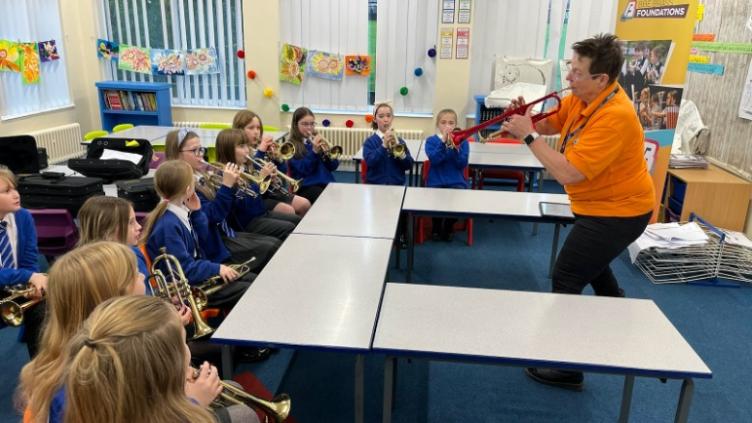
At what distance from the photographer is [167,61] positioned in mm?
6988

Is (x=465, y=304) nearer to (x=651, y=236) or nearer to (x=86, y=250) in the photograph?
(x=86, y=250)

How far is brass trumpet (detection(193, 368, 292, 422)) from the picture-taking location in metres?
1.75

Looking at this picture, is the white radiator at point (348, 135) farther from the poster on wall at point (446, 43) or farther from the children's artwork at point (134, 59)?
the poster on wall at point (446, 43)

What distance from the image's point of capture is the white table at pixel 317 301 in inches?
76.6

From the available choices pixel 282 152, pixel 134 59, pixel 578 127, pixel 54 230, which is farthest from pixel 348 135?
pixel 578 127

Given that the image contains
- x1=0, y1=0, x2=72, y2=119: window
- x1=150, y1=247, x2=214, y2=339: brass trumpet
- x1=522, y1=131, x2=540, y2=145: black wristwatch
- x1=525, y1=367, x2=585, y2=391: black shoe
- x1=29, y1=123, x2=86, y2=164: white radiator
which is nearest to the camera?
x1=150, y1=247, x2=214, y2=339: brass trumpet

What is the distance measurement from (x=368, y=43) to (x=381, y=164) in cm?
287

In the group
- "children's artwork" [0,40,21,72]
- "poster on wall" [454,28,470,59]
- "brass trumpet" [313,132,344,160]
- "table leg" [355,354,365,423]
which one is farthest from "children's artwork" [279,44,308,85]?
"table leg" [355,354,365,423]

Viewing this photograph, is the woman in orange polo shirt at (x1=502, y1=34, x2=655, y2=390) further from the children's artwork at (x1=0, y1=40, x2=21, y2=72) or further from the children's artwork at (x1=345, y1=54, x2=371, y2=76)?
the children's artwork at (x1=0, y1=40, x2=21, y2=72)

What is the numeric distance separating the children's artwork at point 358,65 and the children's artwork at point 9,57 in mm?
3645

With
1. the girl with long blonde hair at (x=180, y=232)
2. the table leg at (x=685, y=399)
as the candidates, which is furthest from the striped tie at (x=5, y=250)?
the table leg at (x=685, y=399)

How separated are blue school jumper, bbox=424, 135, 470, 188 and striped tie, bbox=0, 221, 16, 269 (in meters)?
3.00

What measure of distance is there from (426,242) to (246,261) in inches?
83.9

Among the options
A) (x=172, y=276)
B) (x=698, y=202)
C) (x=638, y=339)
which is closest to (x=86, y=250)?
(x=172, y=276)
